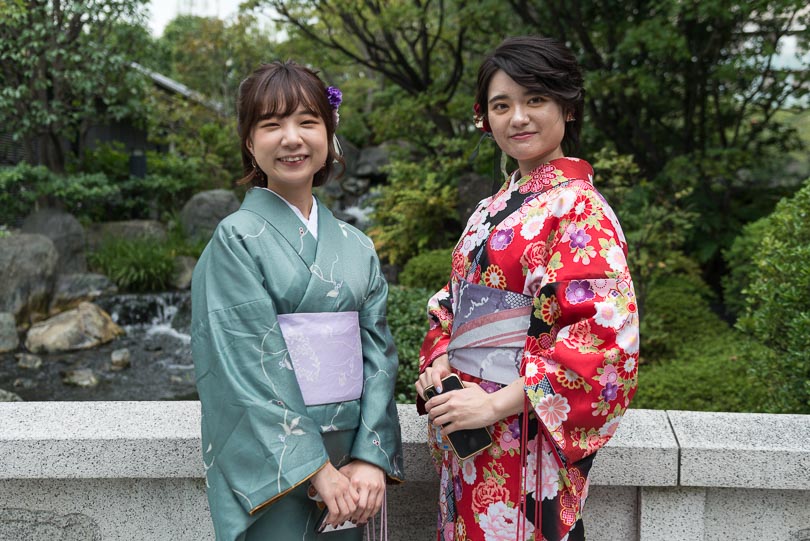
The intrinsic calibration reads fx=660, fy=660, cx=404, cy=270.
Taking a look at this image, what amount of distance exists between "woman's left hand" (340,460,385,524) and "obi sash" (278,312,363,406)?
0.63ft

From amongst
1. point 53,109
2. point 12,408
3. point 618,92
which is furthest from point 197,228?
point 12,408

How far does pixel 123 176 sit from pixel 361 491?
15278mm

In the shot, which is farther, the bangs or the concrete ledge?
the concrete ledge

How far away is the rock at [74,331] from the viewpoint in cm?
877

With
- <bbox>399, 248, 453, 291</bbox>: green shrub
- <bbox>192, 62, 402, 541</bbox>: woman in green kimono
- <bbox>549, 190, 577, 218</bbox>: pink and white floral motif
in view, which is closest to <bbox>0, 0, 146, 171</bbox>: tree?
<bbox>399, 248, 453, 291</bbox>: green shrub

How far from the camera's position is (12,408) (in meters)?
2.51

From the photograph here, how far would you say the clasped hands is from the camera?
1740mm

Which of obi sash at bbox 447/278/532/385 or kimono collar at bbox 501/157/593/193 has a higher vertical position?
kimono collar at bbox 501/157/593/193

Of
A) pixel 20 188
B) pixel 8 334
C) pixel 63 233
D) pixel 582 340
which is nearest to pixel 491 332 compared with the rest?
pixel 582 340

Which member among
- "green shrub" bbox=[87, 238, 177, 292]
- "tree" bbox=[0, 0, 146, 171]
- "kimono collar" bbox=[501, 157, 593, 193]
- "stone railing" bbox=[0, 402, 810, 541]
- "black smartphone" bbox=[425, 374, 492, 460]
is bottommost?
"green shrub" bbox=[87, 238, 177, 292]

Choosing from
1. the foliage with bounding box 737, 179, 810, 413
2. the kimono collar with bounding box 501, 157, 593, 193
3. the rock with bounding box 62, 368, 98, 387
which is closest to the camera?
the kimono collar with bounding box 501, 157, 593, 193

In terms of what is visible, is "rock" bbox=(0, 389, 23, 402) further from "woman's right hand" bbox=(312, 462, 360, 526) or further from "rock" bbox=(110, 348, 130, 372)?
"woman's right hand" bbox=(312, 462, 360, 526)

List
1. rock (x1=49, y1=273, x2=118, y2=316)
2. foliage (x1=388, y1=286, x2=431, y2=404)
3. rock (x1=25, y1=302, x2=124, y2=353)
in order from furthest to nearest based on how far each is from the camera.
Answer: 1. rock (x1=49, y1=273, x2=118, y2=316)
2. rock (x1=25, y1=302, x2=124, y2=353)
3. foliage (x1=388, y1=286, x2=431, y2=404)

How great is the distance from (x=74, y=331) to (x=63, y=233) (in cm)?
308
